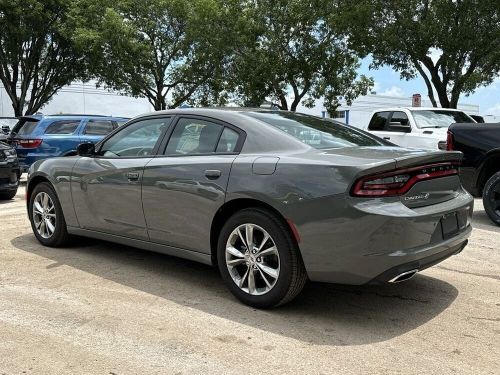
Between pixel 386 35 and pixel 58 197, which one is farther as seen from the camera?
pixel 386 35

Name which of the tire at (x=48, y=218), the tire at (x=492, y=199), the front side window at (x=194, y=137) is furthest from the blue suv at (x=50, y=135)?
the tire at (x=492, y=199)

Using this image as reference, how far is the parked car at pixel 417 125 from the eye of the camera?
11.0 metres

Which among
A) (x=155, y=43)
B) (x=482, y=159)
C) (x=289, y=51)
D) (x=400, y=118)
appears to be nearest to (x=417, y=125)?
(x=400, y=118)

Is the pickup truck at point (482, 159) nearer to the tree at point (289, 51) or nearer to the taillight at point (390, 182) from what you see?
the taillight at point (390, 182)

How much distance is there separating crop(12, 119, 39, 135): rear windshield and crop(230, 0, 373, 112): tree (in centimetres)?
1064

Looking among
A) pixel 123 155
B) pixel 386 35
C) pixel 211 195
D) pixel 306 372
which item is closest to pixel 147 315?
pixel 211 195

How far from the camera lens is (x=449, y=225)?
156 inches

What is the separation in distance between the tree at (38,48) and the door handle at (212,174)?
21.1 metres

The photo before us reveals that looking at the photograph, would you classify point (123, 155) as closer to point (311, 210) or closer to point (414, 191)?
point (311, 210)

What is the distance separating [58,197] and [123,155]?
1057 mm

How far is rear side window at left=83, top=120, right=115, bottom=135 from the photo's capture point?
13.7m

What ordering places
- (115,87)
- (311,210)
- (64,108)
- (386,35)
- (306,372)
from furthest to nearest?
1. (64,108)
2. (115,87)
3. (386,35)
4. (311,210)
5. (306,372)

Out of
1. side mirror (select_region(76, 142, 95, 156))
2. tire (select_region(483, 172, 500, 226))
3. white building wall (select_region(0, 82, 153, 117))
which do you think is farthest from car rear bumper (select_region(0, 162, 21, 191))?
white building wall (select_region(0, 82, 153, 117))

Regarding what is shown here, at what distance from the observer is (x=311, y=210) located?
367 centimetres
